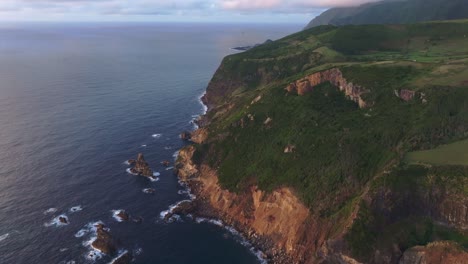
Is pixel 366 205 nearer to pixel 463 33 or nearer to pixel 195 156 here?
pixel 195 156

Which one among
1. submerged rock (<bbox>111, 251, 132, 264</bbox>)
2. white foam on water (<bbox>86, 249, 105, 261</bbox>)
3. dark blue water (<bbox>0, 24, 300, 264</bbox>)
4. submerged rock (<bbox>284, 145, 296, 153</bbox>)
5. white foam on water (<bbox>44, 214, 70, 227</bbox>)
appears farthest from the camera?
submerged rock (<bbox>284, 145, 296, 153</bbox>)

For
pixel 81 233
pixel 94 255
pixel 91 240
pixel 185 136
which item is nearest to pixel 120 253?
pixel 94 255

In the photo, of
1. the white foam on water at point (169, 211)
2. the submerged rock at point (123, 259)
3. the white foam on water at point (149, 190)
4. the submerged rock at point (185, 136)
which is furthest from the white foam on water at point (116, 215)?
the submerged rock at point (185, 136)

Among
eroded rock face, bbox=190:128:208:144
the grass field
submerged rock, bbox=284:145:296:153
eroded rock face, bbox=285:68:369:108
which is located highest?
eroded rock face, bbox=285:68:369:108

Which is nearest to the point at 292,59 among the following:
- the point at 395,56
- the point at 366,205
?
the point at 395,56

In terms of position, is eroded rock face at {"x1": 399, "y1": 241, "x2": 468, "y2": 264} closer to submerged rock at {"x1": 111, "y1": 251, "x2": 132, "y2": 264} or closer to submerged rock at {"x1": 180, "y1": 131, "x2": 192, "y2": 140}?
submerged rock at {"x1": 111, "y1": 251, "x2": 132, "y2": 264}

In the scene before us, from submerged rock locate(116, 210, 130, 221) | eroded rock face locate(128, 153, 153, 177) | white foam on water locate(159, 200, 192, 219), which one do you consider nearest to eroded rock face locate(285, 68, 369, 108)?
eroded rock face locate(128, 153, 153, 177)

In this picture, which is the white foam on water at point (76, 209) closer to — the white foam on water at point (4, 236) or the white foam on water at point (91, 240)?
the white foam on water at point (91, 240)
